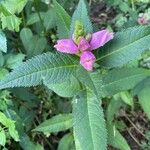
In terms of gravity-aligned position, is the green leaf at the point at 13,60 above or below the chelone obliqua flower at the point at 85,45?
below

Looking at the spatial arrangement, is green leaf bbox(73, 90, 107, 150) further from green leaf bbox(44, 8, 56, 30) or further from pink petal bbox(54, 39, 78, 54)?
green leaf bbox(44, 8, 56, 30)

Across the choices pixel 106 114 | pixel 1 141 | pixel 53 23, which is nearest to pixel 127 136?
pixel 106 114

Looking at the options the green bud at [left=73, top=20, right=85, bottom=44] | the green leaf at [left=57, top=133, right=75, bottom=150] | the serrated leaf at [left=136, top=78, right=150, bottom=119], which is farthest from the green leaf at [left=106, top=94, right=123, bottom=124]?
the green bud at [left=73, top=20, right=85, bottom=44]

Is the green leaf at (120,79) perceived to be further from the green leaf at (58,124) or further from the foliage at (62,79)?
the green leaf at (58,124)

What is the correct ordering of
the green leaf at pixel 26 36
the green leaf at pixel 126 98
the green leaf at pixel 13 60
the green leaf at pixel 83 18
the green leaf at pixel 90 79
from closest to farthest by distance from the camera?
the green leaf at pixel 90 79
the green leaf at pixel 83 18
the green leaf at pixel 13 60
the green leaf at pixel 126 98
the green leaf at pixel 26 36

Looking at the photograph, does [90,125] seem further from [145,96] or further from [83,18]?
[145,96]

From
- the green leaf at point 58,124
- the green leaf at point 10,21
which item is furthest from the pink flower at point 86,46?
the green leaf at point 58,124

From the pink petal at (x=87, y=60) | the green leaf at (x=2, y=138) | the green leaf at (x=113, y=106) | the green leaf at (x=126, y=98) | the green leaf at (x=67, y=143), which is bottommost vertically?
the green leaf at (x=67, y=143)

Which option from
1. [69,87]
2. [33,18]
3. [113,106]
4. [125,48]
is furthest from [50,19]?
[125,48]
